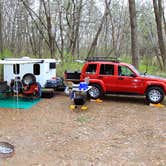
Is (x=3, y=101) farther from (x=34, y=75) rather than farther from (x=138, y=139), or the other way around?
(x=138, y=139)

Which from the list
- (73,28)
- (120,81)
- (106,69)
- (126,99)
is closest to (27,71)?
(106,69)

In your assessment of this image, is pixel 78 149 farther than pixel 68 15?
No

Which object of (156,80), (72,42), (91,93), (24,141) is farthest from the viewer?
(72,42)

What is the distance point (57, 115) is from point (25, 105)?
1.90 m

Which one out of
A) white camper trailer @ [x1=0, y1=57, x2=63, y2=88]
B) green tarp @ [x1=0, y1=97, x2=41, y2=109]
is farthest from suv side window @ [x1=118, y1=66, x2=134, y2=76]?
green tarp @ [x1=0, y1=97, x2=41, y2=109]

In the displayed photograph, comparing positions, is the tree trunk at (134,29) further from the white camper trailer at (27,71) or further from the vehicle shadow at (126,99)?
the white camper trailer at (27,71)

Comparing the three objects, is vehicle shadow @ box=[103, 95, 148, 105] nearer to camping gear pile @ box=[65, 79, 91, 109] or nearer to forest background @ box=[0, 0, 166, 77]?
camping gear pile @ box=[65, 79, 91, 109]

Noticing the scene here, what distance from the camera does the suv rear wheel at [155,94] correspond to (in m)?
9.60

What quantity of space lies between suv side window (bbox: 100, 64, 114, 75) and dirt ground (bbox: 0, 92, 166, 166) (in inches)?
46.9

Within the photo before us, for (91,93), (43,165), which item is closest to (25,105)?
(91,93)

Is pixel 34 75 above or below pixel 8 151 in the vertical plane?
above

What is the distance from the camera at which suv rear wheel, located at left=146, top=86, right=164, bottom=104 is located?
378 inches

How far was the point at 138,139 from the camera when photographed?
20.8 feet

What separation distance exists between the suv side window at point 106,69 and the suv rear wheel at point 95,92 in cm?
58
